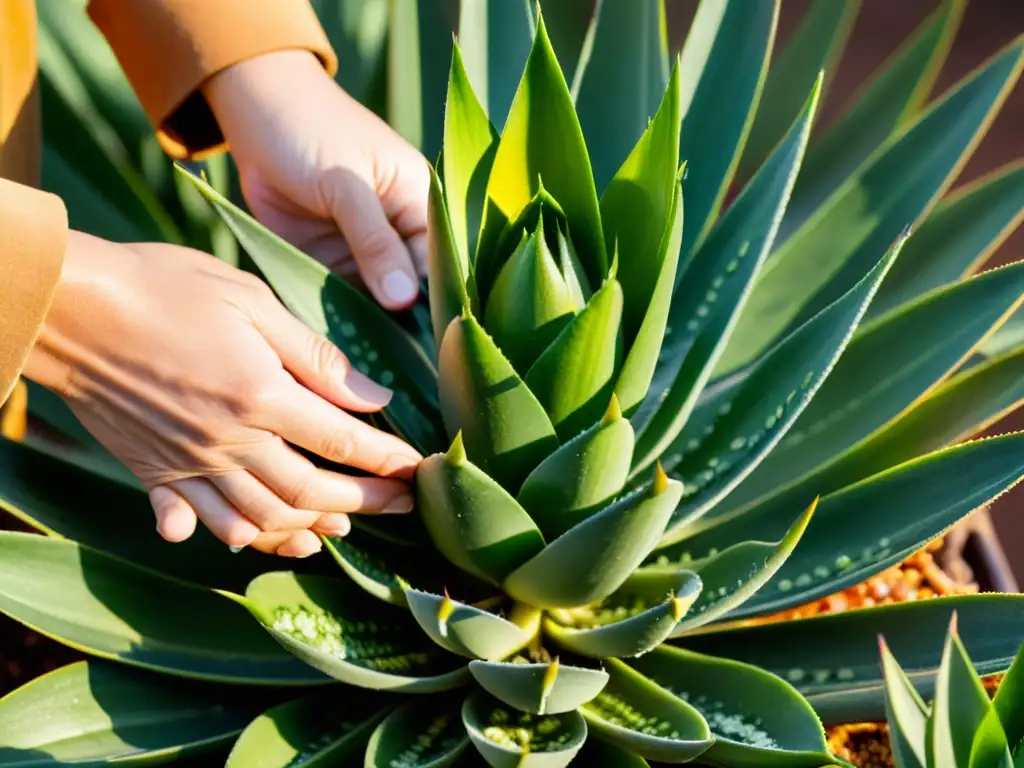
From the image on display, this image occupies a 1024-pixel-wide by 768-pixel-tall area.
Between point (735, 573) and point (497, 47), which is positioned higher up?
point (497, 47)

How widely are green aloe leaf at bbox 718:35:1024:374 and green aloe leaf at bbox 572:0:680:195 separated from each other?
18 cm

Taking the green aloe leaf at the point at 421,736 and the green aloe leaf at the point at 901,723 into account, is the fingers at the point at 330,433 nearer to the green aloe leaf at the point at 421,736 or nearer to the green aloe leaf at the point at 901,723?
the green aloe leaf at the point at 421,736

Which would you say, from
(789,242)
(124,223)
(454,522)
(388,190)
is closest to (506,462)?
(454,522)

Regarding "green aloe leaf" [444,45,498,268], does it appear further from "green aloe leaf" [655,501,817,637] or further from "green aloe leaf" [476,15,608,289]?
"green aloe leaf" [655,501,817,637]

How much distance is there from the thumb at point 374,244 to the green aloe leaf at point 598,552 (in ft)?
0.79

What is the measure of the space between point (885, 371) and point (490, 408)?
1.25 ft

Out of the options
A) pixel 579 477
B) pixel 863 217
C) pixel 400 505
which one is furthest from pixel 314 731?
pixel 863 217

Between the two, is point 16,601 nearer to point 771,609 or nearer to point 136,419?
point 136,419

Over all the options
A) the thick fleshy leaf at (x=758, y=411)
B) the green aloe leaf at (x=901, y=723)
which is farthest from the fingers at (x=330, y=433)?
the green aloe leaf at (x=901, y=723)

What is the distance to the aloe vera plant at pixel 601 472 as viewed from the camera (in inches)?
23.9

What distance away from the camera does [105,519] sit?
780 millimetres

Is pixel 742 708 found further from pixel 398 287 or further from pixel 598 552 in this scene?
pixel 398 287

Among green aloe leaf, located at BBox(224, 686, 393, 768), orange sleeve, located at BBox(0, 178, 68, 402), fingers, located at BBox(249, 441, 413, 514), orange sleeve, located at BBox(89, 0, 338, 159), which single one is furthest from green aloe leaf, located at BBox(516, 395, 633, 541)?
orange sleeve, located at BBox(89, 0, 338, 159)

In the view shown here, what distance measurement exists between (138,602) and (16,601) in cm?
9
